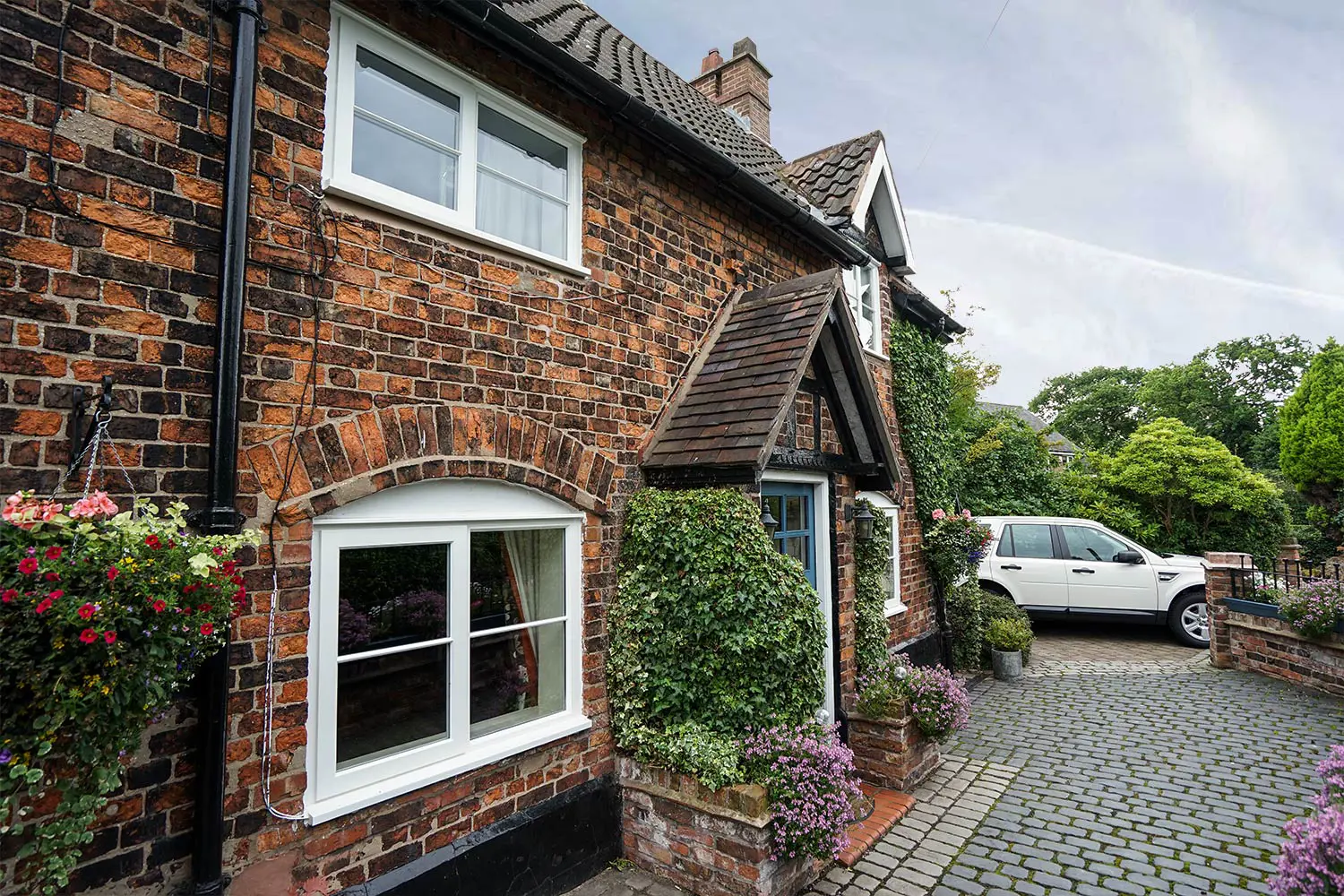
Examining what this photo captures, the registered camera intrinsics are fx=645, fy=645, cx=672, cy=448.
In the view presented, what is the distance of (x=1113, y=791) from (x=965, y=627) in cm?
444

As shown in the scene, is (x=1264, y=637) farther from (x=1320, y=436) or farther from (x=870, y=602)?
(x=1320, y=436)

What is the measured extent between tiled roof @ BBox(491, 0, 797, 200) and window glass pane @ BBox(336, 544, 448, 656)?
10.8ft

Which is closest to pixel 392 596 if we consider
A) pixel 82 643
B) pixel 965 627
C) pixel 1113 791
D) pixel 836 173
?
pixel 82 643

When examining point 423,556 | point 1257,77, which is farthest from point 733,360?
point 1257,77

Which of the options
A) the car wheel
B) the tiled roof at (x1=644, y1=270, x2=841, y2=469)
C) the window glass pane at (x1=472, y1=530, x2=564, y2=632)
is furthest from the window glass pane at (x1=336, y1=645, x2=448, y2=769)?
the car wheel

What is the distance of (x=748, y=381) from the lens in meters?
5.19

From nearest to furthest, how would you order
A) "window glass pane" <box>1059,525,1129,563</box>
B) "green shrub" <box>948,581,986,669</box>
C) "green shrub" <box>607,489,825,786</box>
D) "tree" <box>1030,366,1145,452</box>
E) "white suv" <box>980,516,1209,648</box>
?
"green shrub" <box>607,489,825,786</box>
"green shrub" <box>948,581,986,669</box>
"white suv" <box>980,516,1209,648</box>
"window glass pane" <box>1059,525,1129,563</box>
"tree" <box>1030,366,1145,452</box>

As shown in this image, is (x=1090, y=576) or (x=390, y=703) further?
(x=1090, y=576)

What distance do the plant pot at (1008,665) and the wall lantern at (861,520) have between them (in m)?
4.25

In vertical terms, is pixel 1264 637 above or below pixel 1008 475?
below

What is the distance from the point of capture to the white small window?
933 cm

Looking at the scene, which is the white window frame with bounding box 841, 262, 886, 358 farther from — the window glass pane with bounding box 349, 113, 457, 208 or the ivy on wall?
the window glass pane with bounding box 349, 113, 457, 208

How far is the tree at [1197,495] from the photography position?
15523 millimetres

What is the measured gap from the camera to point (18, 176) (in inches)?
94.9
